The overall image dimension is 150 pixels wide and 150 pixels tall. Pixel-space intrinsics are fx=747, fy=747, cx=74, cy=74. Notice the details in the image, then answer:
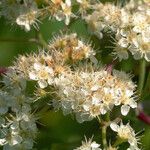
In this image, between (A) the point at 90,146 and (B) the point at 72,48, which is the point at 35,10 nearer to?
(B) the point at 72,48

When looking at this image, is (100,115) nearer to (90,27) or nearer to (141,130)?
(141,130)

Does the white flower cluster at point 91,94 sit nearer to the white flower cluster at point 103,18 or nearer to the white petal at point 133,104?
the white petal at point 133,104

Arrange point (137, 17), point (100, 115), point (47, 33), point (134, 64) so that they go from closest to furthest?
point (100, 115)
point (137, 17)
point (134, 64)
point (47, 33)

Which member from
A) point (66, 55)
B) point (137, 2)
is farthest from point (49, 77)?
point (137, 2)

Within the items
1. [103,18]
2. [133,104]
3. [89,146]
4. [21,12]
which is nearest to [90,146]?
[89,146]

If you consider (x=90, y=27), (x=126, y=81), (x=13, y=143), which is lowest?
(x=13, y=143)

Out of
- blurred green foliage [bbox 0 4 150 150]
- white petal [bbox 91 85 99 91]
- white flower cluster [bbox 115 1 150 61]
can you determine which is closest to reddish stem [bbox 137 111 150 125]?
blurred green foliage [bbox 0 4 150 150]
